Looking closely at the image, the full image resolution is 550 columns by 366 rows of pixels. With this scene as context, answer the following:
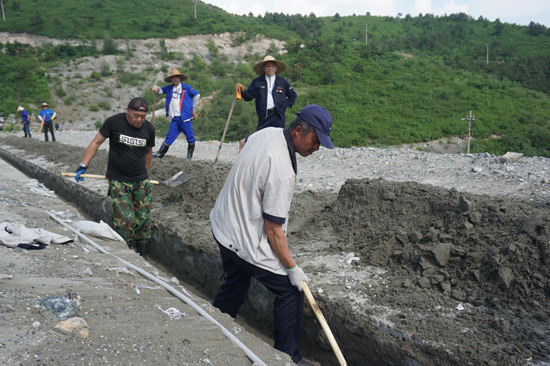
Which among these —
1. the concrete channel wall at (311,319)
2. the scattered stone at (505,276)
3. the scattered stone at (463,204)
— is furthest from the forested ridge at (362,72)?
the scattered stone at (505,276)

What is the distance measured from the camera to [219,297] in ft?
10.5

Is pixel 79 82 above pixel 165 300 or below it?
above

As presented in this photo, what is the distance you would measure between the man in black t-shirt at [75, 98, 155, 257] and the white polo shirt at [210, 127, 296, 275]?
2.22 m

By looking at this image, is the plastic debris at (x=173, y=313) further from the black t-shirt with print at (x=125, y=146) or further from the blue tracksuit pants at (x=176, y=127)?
the blue tracksuit pants at (x=176, y=127)

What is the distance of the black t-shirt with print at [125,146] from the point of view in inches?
179

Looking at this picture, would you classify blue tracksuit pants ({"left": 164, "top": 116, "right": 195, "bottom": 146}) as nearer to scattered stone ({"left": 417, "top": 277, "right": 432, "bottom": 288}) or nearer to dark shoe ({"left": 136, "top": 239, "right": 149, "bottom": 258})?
dark shoe ({"left": 136, "top": 239, "right": 149, "bottom": 258})

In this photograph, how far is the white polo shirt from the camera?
2445mm

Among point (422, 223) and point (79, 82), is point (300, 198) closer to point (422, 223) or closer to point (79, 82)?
point (422, 223)

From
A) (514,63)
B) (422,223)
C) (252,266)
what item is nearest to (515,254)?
(422,223)

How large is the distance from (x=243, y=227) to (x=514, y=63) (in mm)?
43487

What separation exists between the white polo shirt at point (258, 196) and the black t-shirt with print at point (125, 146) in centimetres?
223

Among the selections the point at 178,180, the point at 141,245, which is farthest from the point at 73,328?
the point at 178,180

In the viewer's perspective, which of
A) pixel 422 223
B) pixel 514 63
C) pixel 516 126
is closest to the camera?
pixel 422 223

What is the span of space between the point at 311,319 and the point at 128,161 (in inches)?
100
